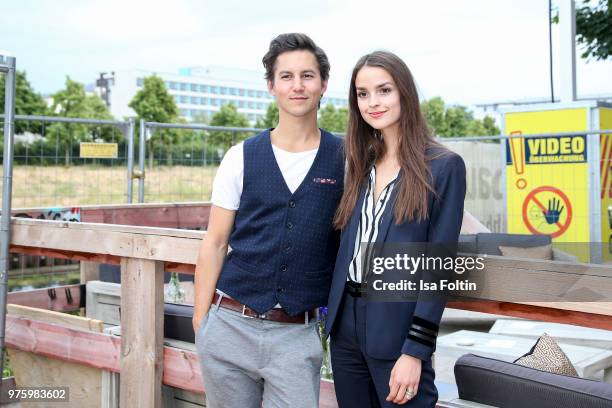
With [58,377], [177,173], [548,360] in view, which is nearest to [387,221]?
[548,360]

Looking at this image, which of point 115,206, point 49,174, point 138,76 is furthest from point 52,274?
point 138,76

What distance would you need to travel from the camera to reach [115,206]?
18.4 ft

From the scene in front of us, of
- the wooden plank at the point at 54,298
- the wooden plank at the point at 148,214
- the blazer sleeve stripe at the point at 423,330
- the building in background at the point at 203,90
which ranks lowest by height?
the wooden plank at the point at 54,298

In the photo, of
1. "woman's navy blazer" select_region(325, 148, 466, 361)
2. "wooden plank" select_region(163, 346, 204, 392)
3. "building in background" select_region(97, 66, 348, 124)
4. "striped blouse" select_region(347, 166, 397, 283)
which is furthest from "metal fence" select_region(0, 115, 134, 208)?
"building in background" select_region(97, 66, 348, 124)

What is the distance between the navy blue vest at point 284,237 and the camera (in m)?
2.04

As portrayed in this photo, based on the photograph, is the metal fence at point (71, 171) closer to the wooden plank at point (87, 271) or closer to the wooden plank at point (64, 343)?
the wooden plank at point (87, 271)

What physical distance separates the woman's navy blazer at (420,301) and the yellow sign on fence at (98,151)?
18.8 feet

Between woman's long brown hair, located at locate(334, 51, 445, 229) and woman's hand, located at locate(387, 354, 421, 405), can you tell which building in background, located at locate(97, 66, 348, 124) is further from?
woman's hand, located at locate(387, 354, 421, 405)

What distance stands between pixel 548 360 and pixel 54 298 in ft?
9.88

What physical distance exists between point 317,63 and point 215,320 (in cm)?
79

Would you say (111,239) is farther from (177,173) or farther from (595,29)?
(595,29)

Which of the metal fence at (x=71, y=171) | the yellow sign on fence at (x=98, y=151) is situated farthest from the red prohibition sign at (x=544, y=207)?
the yellow sign on fence at (x=98, y=151)

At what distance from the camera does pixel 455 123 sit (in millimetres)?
64188

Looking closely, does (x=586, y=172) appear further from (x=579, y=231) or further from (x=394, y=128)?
(x=394, y=128)
